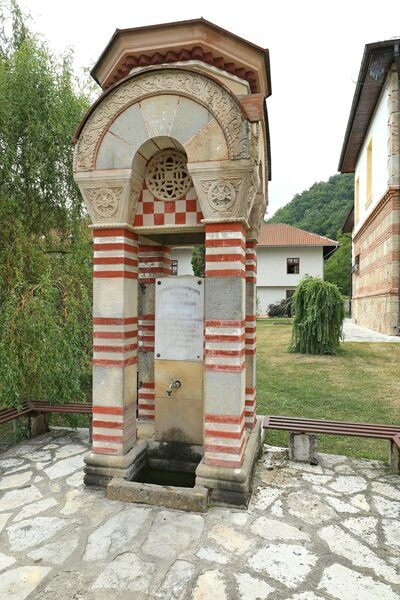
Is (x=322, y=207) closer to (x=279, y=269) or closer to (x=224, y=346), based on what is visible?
(x=279, y=269)

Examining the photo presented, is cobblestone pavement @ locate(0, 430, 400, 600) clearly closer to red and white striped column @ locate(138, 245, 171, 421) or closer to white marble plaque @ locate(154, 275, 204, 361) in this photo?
red and white striped column @ locate(138, 245, 171, 421)

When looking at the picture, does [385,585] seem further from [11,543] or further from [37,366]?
[37,366]

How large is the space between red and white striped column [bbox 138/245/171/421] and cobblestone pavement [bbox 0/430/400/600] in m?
1.19

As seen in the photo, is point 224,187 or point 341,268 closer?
point 224,187

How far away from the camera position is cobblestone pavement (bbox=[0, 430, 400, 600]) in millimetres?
2688

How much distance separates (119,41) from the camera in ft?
13.4

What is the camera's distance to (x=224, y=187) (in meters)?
3.78

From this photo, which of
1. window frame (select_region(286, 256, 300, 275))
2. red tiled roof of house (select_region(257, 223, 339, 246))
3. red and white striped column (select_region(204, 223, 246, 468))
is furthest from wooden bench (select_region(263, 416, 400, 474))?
window frame (select_region(286, 256, 300, 275))

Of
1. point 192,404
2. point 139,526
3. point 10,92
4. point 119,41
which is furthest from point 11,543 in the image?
point 10,92

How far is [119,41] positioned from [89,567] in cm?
506

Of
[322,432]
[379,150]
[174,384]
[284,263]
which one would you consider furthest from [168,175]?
[284,263]

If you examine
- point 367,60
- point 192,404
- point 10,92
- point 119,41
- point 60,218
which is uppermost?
point 367,60

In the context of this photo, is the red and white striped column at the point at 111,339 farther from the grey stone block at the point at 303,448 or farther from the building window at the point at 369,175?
the building window at the point at 369,175

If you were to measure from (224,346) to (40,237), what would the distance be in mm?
4542
